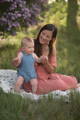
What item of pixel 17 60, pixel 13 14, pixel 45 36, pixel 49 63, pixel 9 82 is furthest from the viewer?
pixel 13 14

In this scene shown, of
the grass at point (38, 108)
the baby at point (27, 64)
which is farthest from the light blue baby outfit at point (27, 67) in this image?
the grass at point (38, 108)

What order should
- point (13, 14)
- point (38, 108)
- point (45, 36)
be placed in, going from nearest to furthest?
point (38, 108)
point (45, 36)
point (13, 14)

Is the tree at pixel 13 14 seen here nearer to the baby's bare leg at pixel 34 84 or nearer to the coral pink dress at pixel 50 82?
the coral pink dress at pixel 50 82

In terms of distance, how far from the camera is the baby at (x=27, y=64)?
6.76m

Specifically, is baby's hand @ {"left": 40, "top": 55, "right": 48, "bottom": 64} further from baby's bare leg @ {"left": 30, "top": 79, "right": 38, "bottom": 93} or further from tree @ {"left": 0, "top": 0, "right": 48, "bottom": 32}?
tree @ {"left": 0, "top": 0, "right": 48, "bottom": 32}

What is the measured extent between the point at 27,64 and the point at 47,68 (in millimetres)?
385

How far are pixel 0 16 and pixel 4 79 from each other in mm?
3229

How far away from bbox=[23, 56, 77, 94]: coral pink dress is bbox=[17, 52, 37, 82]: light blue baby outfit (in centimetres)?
16

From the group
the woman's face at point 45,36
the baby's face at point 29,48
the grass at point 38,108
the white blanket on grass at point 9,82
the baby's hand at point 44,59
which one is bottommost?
the white blanket on grass at point 9,82

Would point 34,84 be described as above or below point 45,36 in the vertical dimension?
below

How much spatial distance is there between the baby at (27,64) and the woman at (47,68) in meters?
0.13

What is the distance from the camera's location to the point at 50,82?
7.00 metres

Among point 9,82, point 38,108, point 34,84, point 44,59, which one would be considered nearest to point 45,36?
point 44,59

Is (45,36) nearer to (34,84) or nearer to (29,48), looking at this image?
(29,48)
